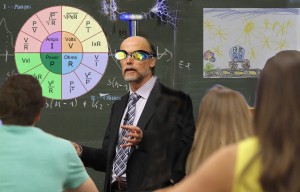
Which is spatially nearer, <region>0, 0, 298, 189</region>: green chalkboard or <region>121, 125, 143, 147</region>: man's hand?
<region>121, 125, 143, 147</region>: man's hand

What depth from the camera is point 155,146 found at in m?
3.81

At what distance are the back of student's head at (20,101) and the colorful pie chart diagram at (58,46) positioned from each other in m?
2.44

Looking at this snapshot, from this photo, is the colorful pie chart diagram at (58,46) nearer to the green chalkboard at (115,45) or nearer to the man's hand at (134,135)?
the green chalkboard at (115,45)

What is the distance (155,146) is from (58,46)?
168 cm

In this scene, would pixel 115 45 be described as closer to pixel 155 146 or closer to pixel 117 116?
pixel 117 116

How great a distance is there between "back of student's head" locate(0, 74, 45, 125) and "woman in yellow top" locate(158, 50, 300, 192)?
3.75 ft

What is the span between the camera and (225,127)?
2699mm

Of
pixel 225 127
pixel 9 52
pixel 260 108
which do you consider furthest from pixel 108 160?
pixel 260 108

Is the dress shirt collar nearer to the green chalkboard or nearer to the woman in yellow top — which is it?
the green chalkboard

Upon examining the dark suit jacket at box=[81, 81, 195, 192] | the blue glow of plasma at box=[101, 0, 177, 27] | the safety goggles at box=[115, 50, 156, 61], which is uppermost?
the blue glow of plasma at box=[101, 0, 177, 27]

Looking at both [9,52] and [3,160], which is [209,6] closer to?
[9,52]

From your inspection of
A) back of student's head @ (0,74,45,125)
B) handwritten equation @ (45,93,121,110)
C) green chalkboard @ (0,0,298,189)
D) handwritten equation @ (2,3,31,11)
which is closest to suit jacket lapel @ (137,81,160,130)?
green chalkboard @ (0,0,298,189)

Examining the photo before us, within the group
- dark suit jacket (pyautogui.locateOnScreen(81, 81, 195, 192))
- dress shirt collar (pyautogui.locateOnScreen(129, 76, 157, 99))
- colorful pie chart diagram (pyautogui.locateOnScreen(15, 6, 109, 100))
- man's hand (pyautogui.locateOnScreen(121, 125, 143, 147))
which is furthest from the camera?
colorful pie chart diagram (pyautogui.locateOnScreen(15, 6, 109, 100))

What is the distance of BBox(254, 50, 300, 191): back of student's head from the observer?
1.48 meters
